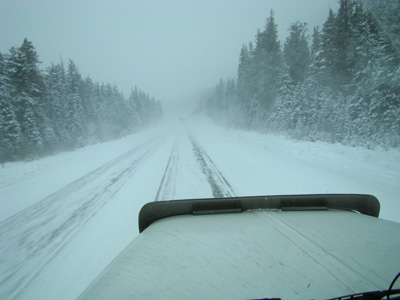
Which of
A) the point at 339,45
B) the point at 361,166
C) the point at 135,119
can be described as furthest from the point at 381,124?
the point at 135,119

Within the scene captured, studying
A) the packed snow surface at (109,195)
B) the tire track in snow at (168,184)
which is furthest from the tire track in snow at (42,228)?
the tire track in snow at (168,184)

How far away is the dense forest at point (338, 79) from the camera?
12755 mm

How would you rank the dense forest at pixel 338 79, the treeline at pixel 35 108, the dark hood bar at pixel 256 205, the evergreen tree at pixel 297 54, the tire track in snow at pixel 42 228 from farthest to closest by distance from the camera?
1. the evergreen tree at pixel 297 54
2. the treeline at pixel 35 108
3. the dense forest at pixel 338 79
4. the tire track in snow at pixel 42 228
5. the dark hood bar at pixel 256 205

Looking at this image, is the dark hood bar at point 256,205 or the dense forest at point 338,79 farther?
the dense forest at point 338,79

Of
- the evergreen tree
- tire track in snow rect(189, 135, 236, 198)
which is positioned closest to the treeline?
tire track in snow rect(189, 135, 236, 198)

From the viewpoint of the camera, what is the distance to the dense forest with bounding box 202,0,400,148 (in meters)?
Answer: 12.8

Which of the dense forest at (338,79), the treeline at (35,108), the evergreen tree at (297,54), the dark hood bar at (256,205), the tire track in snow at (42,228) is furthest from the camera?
the evergreen tree at (297,54)

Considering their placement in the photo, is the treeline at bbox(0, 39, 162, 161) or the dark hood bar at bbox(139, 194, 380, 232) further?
the treeline at bbox(0, 39, 162, 161)

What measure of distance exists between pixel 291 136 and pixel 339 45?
10445mm

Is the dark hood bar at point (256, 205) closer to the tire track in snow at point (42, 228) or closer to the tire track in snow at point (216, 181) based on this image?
the tire track in snow at point (42, 228)

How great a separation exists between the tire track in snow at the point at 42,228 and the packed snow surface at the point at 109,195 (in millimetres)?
20

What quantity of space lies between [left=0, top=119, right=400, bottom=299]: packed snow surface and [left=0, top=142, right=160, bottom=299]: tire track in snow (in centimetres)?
2

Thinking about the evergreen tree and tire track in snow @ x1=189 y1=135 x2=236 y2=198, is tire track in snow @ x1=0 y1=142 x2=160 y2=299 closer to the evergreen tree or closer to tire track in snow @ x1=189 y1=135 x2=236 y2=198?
tire track in snow @ x1=189 y1=135 x2=236 y2=198

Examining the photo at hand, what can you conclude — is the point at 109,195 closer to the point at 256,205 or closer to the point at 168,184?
the point at 168,184
